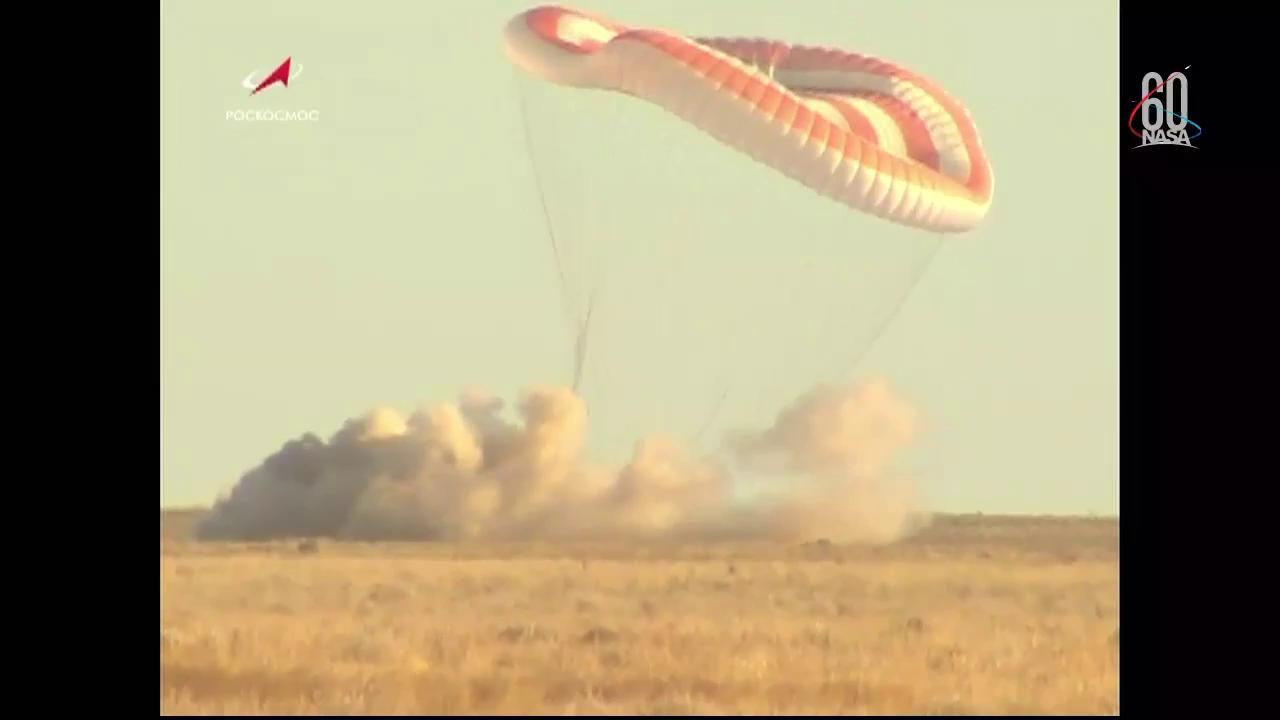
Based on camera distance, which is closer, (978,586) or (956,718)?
(956,718)

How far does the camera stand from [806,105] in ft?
111

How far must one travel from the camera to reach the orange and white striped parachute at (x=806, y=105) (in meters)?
33.5

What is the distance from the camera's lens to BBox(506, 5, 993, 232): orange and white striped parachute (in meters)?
33.5

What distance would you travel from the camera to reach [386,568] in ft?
140

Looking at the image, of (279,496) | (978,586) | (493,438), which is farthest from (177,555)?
(978,586)

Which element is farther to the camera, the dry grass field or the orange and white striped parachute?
the orange and white striped parachute

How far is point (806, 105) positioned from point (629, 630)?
9.95 m

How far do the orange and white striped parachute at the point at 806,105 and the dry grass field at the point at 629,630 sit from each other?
8.17 m

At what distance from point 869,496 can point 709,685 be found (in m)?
24.6

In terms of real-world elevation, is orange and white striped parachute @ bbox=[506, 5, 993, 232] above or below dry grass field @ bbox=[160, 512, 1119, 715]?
above

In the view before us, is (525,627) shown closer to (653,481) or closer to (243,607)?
(243,607)

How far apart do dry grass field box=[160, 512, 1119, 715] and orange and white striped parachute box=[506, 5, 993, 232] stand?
322 inches

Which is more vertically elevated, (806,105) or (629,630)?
(806,105)

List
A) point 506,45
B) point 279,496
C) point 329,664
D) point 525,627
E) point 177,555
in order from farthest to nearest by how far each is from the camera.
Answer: point 279,496
point 177,555
point 506,45
point 525,627
point 329,664
